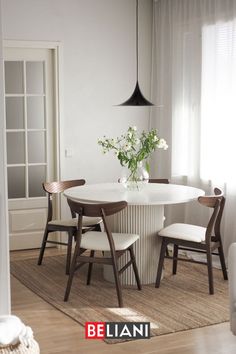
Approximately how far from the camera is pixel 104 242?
5055 millimetres

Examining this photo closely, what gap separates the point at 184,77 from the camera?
682cm

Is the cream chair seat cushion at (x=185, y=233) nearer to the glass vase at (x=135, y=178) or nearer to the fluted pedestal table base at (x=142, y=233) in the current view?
the fluted pedestal table base at (x=142, y=233)

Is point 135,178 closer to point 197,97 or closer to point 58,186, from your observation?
point 58,186

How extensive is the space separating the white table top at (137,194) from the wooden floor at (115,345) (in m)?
1.06

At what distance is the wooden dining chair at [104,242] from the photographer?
16.1ft

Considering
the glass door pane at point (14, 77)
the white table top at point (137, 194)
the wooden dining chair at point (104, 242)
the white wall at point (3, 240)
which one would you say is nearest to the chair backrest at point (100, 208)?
the wooden dining chair at point (104, 242)

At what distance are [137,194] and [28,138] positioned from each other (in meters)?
1.81

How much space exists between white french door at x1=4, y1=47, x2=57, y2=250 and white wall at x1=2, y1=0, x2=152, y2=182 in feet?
0.54

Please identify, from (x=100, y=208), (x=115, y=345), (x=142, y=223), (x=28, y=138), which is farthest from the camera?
(x=28, y=138)

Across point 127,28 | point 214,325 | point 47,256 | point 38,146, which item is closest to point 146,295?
point 214,325

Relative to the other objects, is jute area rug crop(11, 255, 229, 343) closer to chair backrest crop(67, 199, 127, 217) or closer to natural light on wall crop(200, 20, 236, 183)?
chair backrest crop(67, 199, 127, 217)

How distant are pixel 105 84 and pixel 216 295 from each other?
2.93 metres

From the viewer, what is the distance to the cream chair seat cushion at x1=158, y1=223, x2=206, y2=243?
5.28 meters

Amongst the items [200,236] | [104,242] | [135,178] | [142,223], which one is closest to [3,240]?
[104,242]
